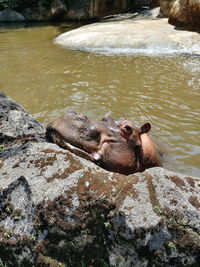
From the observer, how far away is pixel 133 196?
7.49 feet

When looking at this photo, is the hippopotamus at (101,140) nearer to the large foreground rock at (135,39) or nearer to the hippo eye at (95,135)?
the hippo eye at (95,135)

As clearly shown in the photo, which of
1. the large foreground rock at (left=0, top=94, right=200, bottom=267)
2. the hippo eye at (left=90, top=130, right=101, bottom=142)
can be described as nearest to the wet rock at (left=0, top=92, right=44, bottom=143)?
the hippo eye at (left=90, top=130, right=101, bottom=142)

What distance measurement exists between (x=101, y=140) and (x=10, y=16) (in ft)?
60.3

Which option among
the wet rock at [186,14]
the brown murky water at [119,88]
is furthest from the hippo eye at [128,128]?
the wet rock at [186,14]

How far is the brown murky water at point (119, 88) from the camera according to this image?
5.40 metres

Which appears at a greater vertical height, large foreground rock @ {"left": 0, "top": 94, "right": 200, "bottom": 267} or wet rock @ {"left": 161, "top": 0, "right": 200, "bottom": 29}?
large foreground rock @ {"left": 0, "top": 94, "right": 200, "bottom": 267}

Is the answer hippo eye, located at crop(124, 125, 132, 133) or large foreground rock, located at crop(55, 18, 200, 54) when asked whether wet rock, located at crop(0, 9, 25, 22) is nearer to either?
large foreground rock, located at crop(55, 18, 200, 54)

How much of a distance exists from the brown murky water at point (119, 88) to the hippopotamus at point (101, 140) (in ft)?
4.39

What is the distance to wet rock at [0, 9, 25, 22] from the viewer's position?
19297 millimetres

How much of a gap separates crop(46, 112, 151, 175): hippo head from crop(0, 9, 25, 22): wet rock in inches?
712

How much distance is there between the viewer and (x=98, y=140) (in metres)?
2.95

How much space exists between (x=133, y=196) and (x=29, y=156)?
36.8 inches

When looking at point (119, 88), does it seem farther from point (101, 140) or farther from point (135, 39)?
point (101, 140)

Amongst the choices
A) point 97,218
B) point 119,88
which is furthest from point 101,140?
point 119,88
